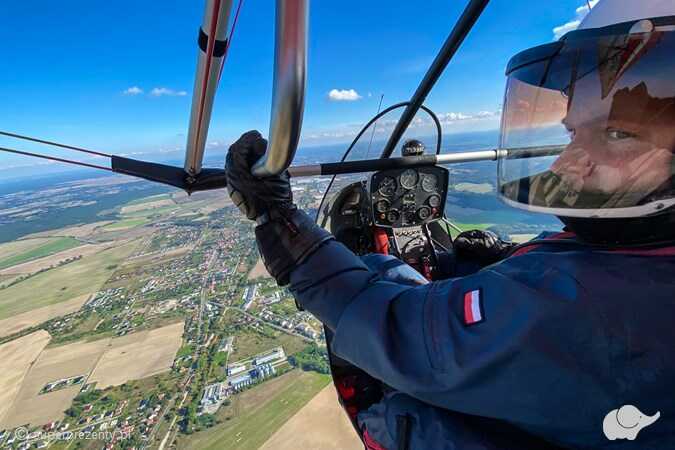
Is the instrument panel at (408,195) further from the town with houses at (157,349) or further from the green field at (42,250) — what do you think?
the green field at (42,250)

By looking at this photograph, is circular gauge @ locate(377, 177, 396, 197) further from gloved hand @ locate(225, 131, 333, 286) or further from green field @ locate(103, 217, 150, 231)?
green field @ locate(103, 217, 150, 231)

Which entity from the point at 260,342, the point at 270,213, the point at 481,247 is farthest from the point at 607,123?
the point at 260,342

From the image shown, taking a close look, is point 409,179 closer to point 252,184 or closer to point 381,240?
point 381,240

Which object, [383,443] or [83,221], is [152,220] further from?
[383,443]

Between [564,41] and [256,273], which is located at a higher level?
[564,41]

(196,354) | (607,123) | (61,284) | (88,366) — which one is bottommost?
(88,366)

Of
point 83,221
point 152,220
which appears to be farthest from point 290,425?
point 83,221

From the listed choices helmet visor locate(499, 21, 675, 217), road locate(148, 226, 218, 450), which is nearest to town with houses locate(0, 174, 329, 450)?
road locate(148, 226, 218, 450)

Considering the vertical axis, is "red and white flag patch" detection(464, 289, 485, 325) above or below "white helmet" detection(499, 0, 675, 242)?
below
